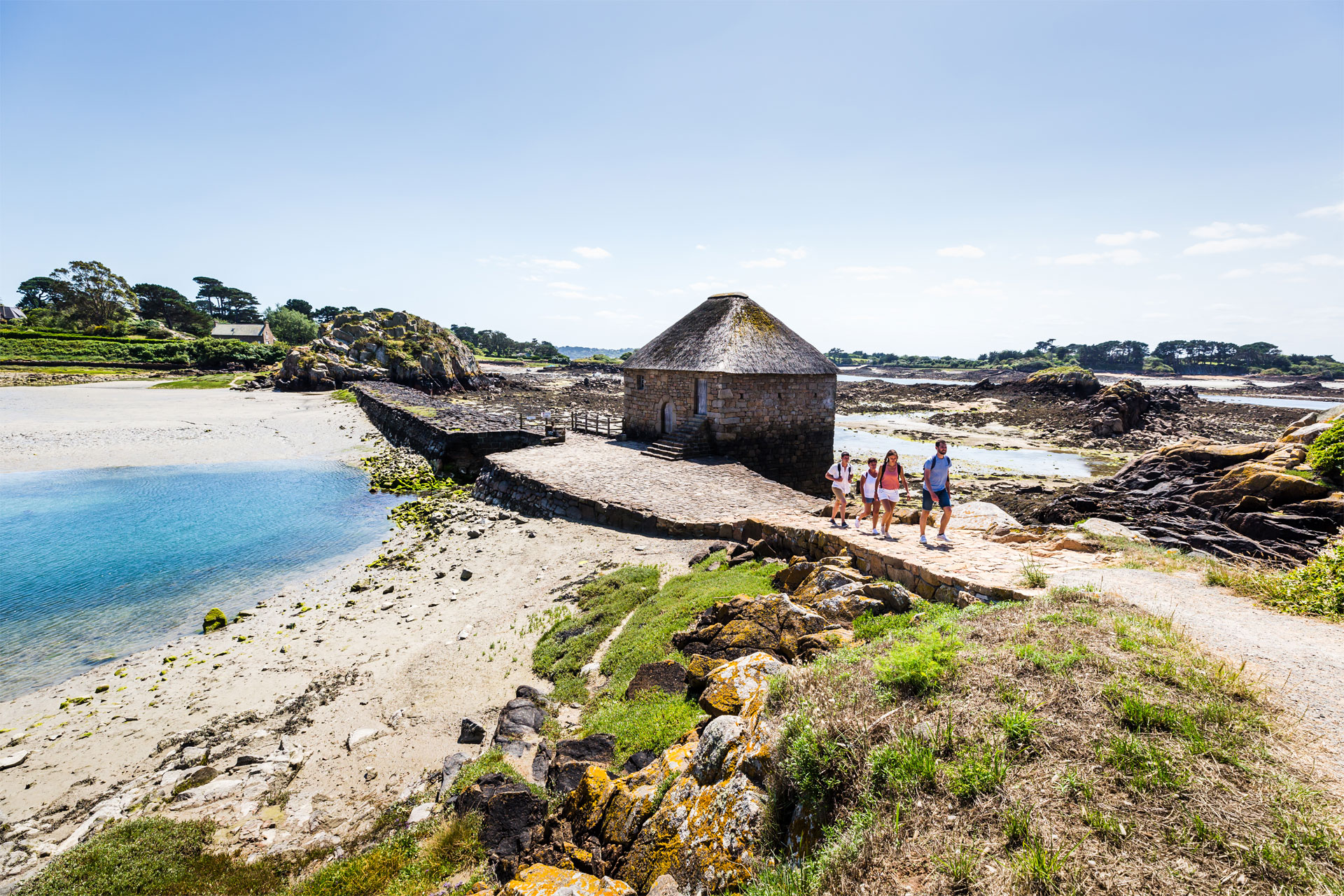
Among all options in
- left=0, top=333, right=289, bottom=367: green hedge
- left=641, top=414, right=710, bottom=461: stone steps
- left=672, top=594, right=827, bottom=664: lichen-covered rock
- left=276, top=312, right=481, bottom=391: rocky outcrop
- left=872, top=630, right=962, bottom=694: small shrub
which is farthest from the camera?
left=0, top=333, right=289, bottom=367: green hedge

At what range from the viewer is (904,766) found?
139 inches

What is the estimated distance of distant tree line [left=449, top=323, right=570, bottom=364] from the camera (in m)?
125

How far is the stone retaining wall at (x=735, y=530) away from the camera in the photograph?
686 centimetres

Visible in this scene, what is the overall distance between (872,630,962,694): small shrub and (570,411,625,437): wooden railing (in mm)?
20553

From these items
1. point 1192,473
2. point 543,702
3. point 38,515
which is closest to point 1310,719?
point 543,702

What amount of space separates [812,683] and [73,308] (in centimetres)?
10307

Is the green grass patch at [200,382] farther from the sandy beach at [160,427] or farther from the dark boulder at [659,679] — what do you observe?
the dark boulder at [659,679]

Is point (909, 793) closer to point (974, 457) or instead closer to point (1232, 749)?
point (1232, 749)

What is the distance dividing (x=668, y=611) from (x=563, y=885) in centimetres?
478

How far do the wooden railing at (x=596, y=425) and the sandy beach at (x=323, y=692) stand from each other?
376 inches

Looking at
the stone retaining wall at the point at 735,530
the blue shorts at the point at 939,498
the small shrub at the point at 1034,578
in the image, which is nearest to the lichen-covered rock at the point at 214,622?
the stone retaining wall at the point at 735,530

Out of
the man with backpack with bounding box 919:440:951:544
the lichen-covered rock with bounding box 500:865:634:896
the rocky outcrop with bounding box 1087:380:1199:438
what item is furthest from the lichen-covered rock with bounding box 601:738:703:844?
the rocky outcrop with bounding box 1087:380:1199:438

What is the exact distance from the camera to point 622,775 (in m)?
5.28

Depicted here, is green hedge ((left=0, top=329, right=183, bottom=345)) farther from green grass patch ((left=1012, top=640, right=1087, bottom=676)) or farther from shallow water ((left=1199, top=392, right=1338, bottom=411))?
shallow water ((left=1199, top=392, right=1338, bottom=411))
